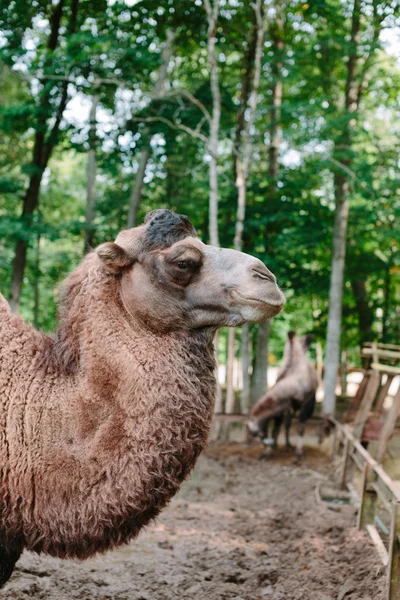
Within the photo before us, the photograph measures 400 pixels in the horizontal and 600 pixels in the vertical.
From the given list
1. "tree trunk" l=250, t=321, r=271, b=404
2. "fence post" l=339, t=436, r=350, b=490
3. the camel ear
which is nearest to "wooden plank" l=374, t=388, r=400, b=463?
"fence post" l=339, t=436, r=350, b=490

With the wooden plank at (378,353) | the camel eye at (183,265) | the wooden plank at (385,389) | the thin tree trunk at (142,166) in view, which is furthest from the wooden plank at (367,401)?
the thin tree trunk at (142,166)

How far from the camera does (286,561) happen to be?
19.4 ft

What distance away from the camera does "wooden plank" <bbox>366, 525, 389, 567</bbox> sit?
16.6 feet

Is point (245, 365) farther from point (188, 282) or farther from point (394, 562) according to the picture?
point (188, 282)

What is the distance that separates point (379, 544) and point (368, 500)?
0.85 metres

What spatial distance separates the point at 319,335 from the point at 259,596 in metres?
15.0

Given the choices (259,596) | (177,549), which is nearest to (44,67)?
(177,549)

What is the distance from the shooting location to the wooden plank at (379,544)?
16.6 feet

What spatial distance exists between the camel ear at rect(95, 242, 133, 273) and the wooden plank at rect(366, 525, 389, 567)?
3223 mm

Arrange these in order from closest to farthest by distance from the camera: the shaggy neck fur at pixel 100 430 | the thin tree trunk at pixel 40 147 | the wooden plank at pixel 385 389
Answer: the shaggy neck fur at pixel 100 430, the wooden plank at pixel 385 389, the thin tree trunk at pixel 40 147

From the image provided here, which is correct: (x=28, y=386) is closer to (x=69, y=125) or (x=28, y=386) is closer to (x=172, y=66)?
(x=69, y=125)

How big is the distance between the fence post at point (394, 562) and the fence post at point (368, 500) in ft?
6.81

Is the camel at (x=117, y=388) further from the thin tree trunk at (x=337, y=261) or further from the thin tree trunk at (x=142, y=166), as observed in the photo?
the thin tree trunk at (x=142, y=166)

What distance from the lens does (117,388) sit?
3.27 meters
